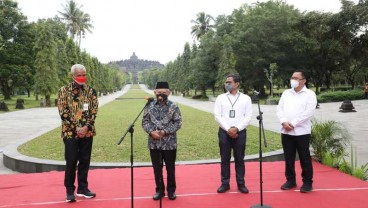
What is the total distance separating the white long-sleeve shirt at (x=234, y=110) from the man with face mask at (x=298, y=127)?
0.62 m

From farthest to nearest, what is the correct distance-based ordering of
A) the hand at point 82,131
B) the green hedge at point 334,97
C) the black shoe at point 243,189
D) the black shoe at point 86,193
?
the green hedge at point 334,97
the black shoe at point 243,189
the black shoe at point 86,193
the hand at point 82,131

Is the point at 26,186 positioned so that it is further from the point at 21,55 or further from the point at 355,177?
the point at 21,55

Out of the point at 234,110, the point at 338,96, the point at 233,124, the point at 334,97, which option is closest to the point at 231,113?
the point at 234,110

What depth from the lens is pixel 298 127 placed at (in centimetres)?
571

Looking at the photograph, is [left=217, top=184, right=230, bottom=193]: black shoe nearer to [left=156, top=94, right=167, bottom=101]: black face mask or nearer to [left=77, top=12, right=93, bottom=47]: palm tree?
[left=156, top=94, right=167, bottom=101]: black face mask

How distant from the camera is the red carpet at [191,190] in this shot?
5.04m

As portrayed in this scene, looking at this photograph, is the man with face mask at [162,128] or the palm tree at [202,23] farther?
the palm tree at [202,23]

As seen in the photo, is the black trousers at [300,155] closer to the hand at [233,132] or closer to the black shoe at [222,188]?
the hand at [233,132]

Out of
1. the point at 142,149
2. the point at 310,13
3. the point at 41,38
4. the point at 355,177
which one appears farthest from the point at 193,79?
the point at 355,177

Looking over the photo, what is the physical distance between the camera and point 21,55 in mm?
41531

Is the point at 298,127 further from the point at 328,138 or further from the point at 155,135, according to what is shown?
the point at 155,135

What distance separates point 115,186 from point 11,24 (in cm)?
4379

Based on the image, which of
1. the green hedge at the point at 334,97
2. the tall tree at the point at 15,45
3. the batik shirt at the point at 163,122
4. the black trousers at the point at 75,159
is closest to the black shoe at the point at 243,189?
the batik shirt at the point at 163,122

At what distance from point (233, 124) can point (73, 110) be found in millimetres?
2424
